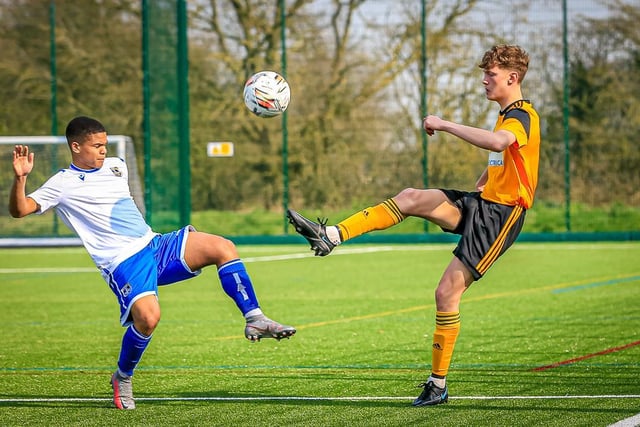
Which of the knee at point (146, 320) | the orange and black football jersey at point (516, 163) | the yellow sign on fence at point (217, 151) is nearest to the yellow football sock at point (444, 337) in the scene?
the orange and black football jersey at point (516, 163)

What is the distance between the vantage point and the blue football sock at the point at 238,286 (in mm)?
6574

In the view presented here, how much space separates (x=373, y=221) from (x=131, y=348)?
1.66m

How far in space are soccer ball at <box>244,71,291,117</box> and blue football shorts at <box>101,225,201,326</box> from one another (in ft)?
4.46

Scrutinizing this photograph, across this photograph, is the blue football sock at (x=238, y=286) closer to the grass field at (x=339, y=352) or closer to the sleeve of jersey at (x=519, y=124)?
the grass field at (x=339, y=352)

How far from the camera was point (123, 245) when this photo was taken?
667 cm

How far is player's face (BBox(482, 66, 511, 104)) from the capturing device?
21.9 ft

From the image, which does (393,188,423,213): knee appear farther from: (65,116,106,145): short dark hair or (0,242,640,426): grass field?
(65,116,106,145): short dark hair

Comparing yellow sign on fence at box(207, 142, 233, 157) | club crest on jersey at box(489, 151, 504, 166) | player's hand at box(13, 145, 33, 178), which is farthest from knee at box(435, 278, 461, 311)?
yellow sign on fence at box(207, 142, 233, 157)

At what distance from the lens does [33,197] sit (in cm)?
659

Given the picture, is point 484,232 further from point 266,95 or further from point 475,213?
point 266,95

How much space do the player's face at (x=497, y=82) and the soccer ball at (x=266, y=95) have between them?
177 cm

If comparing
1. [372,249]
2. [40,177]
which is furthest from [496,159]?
[40,177]

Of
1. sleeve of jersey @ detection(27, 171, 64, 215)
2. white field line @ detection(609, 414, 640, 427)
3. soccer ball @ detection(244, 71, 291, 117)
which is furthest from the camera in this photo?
soccer ball @ detection(244, 71, 291, 117)

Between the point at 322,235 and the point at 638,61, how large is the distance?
16.3 meters
